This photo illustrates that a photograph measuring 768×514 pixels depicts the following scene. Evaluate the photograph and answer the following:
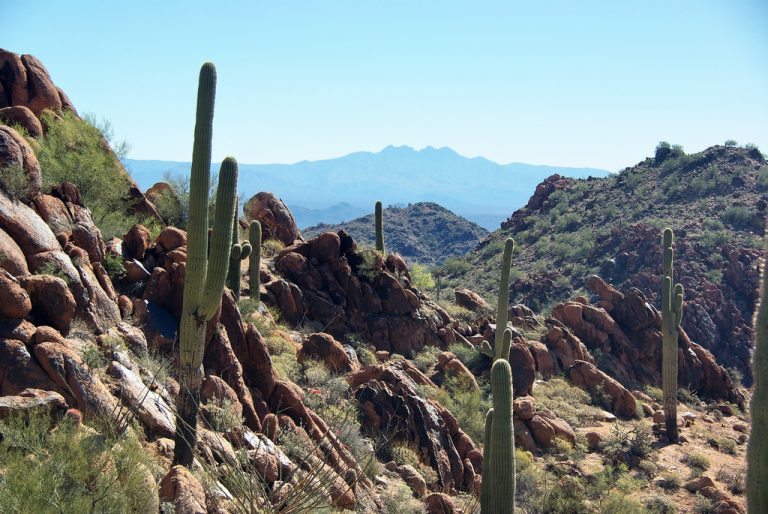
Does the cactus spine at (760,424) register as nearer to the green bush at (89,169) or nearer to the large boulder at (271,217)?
the green bush at (89,169)

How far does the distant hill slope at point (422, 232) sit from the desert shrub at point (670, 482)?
5516cm

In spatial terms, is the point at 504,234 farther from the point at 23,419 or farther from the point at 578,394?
the point at 23,419

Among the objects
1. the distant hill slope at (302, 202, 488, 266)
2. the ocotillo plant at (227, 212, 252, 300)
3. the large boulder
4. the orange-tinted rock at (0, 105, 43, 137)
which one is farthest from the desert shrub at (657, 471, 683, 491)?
the distant hill slope at (302, 202, 488, 266)

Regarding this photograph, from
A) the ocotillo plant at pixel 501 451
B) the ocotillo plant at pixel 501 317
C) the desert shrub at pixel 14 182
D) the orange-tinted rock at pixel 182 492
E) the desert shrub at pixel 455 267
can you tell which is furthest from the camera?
the desert shrub at pixel 455 267

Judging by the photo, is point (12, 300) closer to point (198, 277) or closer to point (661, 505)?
point (198, 277)

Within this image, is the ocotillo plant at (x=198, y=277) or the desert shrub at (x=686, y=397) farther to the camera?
the desert shrub at (x=686, y=397)

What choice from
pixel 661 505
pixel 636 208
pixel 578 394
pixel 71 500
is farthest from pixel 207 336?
pixel 636 208

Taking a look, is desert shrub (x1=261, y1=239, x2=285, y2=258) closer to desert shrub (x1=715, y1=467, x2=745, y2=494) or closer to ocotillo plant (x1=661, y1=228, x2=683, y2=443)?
ocotillo plant (x1=661, y1=228, x2=683, y2=443)

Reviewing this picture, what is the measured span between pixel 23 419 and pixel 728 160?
55472mm

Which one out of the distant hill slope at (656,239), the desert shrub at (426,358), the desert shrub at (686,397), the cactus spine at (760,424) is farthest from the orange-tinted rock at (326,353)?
A: the distant hill slope at (656,239)

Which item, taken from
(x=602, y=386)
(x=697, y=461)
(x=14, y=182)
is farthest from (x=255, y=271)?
(x=697, y=461)

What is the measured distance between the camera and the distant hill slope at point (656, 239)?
117 feet

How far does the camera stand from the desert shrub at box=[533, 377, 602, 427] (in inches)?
822

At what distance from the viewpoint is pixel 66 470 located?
6836mm
